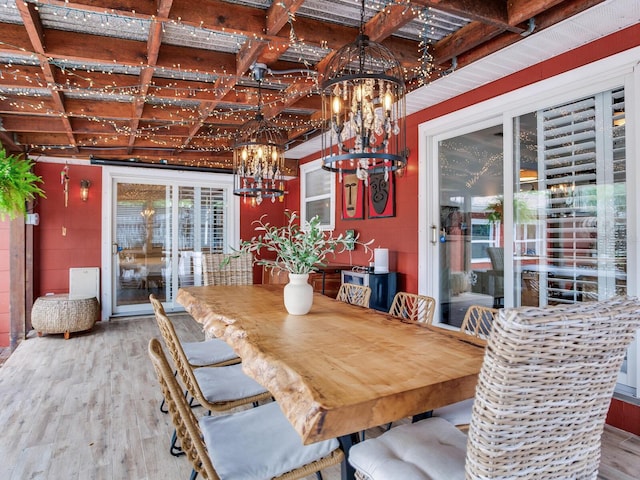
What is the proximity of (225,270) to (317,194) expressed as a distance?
8.03 feet

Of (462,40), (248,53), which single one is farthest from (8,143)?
(462,40)

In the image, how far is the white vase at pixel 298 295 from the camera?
225cm

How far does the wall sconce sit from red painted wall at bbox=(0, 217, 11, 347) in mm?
1047

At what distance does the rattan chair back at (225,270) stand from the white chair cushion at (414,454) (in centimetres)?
269

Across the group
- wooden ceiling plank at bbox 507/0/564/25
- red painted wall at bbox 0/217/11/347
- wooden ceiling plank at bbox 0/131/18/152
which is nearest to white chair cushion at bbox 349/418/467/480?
wooden ceiling plank at bbox 507/0/564/25

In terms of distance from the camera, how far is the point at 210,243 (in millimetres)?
6938

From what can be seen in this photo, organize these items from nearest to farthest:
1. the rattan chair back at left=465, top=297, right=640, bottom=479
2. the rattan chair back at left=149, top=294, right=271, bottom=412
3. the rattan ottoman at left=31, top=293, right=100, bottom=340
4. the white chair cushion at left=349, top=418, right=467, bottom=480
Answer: the rattan chair back at left=465, top=297, right=640, bottom=479
the white chair cushion at left=349, top=418, right=467, bottom=480
the rattan chair back at left=149, top=294, right=271, bottom=412
the rattan ottoman at left=31, top=293, right=100, bottom=340

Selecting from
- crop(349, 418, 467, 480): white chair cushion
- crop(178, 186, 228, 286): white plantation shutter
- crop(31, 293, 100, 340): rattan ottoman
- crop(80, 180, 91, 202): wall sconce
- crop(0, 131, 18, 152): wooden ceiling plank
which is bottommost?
crop(31, 293, 100, 340): rattan ottoman

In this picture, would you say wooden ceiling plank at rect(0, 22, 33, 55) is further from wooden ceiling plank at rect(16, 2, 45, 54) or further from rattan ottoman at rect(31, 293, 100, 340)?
rattan ottoman at rect(31, 293, 100, 340)

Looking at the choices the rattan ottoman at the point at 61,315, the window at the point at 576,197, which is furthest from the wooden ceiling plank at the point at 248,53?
the rattan ottoman at the point at 61,315

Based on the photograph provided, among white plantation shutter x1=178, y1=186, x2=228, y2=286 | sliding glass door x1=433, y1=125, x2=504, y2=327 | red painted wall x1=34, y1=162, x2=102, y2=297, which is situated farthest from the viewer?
white plantation shutter x1=178, y1=186, x2=228, y2=286

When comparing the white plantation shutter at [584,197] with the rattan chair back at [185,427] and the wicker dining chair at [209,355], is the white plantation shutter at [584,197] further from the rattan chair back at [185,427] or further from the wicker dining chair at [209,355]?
the rattan chair back at [185,427]

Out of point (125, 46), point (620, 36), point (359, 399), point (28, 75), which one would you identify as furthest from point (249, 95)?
point (359, 399)

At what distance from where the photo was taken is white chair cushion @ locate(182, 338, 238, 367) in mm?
2525
